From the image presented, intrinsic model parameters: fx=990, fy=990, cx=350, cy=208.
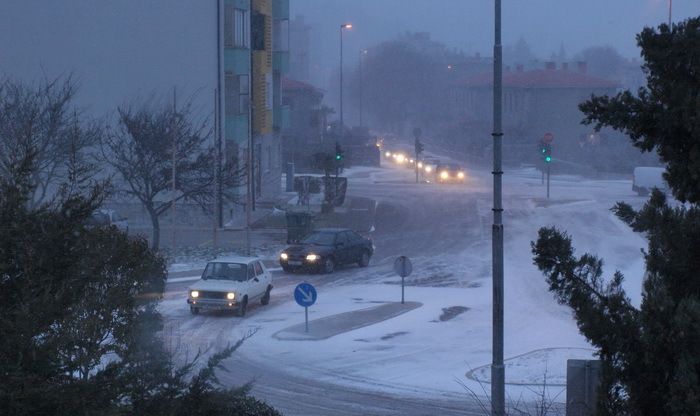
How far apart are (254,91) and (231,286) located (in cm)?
2424

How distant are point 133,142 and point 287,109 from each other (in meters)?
22.8

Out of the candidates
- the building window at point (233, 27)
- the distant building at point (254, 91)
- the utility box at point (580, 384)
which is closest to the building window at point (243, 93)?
the distant building at point (254, 91)

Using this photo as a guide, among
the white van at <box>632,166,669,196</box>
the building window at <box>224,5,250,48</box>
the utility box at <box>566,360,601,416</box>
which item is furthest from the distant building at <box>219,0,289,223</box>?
the utility box at <box>566,360,601,416</box>

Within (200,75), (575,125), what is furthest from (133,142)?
(575,125)

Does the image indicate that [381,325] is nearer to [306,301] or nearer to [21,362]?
[306,301]

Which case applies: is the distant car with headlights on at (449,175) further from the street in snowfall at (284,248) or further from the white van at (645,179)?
the white van at (645,179)

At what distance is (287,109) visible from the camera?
5366 cm

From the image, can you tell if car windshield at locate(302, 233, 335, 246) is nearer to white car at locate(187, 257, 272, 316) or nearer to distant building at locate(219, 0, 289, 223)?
distant building at locate(219, 0, 289, 223)

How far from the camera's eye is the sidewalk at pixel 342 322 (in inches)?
772

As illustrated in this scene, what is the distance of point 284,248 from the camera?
32688 millimetres

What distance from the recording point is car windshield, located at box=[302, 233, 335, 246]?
95.0 feet

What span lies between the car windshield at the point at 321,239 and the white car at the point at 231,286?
5359 mm

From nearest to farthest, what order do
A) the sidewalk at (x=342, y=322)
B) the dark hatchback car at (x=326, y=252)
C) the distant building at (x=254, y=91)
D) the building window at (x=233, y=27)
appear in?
the sidewalk at (x=342, y=322)
the dark hatchback car at (x=326, y=252)
the distant building at (x=254, y=91)
the building window at (x=233, y=27)

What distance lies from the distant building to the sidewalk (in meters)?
10.2
